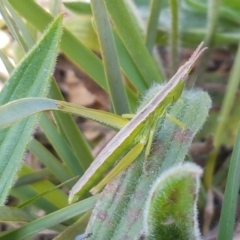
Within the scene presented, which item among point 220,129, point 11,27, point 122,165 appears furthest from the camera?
point 220,129

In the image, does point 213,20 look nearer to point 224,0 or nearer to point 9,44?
point 224,0

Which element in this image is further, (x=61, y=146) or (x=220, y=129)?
(x=220, y=129)

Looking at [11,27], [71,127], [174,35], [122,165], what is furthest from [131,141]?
[174,35]

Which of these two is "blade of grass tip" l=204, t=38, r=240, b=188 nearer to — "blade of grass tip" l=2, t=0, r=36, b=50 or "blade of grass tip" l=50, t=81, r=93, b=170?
"blade of grass tip" l=50, t=81, r=93, b=170

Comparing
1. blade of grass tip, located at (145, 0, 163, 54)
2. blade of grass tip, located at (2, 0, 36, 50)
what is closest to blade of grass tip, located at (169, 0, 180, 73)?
blade of grass tip, located at (145, 0, 163, 54)

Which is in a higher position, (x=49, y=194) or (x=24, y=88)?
(x=24, y=88)

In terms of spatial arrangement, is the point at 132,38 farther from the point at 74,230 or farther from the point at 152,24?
the point at 74,230

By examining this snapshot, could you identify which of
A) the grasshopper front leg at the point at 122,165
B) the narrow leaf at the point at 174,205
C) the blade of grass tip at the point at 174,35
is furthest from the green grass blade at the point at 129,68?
the narrow leaf at the point at 174,205
